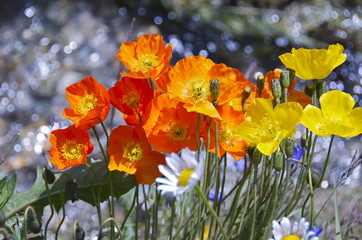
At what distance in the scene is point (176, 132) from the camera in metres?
0.80

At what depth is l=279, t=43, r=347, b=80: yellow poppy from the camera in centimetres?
78

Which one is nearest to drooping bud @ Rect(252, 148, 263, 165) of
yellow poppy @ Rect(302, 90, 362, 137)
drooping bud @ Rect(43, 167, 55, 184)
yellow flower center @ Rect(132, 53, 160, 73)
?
yellow poppy @ Rect(302, 90, 362, 137)

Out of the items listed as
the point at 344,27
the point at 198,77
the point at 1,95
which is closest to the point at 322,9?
the point at 344,27

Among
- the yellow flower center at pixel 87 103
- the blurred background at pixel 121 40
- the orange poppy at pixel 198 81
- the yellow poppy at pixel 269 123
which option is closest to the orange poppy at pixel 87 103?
the yellow flower center at pixel 87 103

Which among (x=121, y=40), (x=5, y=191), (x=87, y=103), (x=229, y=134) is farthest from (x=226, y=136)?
(x=121, y=40)

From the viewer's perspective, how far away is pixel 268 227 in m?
0.82

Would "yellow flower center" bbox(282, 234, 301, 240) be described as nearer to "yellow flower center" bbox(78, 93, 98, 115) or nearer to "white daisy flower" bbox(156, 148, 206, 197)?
"white daisy flower" bbox(156, 148, 206, 197)

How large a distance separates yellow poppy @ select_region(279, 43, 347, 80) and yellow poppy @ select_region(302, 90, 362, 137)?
0.15 ft

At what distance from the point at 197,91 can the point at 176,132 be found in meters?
0.07

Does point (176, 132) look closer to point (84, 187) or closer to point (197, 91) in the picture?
point (197, 91)

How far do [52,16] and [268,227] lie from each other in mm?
2746

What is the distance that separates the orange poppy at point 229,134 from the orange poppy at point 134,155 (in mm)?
90

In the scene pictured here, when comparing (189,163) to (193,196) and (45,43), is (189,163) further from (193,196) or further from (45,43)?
(45,43)

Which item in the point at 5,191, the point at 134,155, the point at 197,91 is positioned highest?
the point at 197,91
